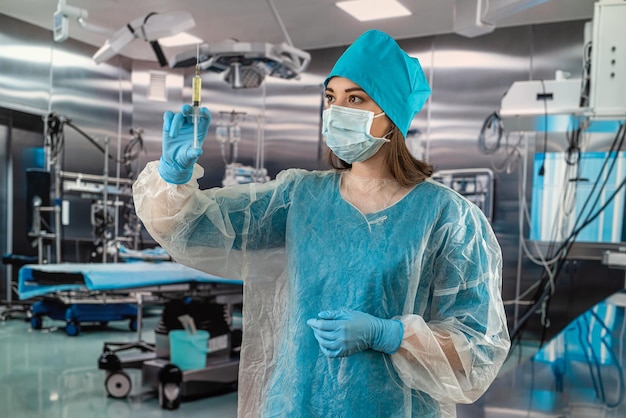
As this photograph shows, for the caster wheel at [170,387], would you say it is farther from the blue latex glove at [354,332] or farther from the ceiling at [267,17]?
the ceiling at [267,17]

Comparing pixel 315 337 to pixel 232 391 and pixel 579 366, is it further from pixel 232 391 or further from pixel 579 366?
pixel 232 391

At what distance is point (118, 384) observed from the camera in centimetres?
327

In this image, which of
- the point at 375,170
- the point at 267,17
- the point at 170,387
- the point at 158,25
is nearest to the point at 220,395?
the point at 170,387

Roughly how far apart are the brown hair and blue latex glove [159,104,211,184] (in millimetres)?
421

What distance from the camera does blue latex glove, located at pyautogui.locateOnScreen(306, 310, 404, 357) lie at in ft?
3.33

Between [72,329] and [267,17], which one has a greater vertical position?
[267,17]

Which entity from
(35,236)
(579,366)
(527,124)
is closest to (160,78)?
(35,236)

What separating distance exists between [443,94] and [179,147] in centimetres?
475

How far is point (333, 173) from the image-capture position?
1.34 meters

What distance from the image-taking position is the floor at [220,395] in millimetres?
1841

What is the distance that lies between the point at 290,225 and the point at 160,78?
4.89 meters

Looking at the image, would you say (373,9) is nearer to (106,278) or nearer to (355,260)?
(106,278)

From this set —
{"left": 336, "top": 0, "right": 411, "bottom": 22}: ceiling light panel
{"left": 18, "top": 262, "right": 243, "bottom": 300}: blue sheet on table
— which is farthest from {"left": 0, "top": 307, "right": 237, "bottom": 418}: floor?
{"left": 336, "top": 0, "right": 411, "bottom": 22}: ceiling light panel

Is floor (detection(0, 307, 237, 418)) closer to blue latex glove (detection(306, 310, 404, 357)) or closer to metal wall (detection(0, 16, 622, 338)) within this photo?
metal wall (detection(0, 16, 622, 338))
